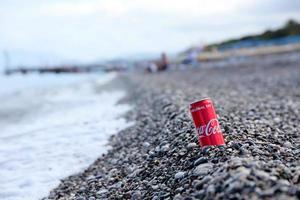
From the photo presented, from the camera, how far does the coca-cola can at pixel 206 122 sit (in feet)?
17.2

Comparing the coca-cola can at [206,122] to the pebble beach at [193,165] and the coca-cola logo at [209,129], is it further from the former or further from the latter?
the pebble beach at [193,165]

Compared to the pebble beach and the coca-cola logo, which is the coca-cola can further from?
the pebble beach

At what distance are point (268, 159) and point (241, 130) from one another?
5.14ft

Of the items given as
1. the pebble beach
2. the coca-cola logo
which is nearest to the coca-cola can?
the coca-cola logo

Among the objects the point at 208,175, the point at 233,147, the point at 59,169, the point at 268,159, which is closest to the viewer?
the point at 208,175

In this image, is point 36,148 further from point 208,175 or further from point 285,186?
point 285,186

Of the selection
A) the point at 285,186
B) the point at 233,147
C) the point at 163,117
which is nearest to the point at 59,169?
the point at 163,117

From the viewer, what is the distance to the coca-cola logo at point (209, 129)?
533cm

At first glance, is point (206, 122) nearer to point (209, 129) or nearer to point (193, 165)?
point (209, 129)

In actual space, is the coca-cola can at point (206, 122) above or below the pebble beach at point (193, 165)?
above

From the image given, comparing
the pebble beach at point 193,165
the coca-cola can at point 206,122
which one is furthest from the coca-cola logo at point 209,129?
the pebble beach at point 193,165

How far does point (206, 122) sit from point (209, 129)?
0.35 feet

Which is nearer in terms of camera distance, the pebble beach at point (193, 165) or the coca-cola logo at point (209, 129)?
the pebble beach at point (193, 165)

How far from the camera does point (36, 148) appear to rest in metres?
10.1
